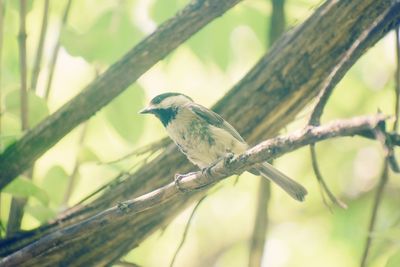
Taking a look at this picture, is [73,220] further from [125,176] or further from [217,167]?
[217,167]

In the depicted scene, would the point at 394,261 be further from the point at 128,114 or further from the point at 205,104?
the point at 205,104

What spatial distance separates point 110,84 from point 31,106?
324 millimetres

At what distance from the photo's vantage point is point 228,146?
1990 mm

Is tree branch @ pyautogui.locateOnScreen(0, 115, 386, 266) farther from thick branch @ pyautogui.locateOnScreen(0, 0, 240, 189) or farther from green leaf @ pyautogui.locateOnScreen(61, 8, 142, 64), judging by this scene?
green leaf @ pyautogui.locateOnScreen(61, 8, 142, 64)

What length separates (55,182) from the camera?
7.00ft

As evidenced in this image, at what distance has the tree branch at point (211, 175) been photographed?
1090 millimetres

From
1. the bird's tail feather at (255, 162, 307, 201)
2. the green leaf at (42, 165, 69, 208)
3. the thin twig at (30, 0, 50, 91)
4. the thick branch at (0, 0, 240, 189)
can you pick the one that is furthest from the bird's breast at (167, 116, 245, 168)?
the thin twig at (30, 0, 50, 91)

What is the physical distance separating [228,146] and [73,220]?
1.97 feet

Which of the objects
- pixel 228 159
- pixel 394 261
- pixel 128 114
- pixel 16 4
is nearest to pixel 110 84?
pixel 128 114

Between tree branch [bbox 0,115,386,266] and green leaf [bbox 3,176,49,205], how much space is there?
0.74 ft

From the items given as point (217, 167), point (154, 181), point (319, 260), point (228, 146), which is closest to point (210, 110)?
point (228, 146)

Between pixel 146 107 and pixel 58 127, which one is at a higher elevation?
pixel 58 127

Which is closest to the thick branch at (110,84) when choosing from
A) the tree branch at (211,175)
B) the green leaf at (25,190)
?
the green leaf at (25,190)

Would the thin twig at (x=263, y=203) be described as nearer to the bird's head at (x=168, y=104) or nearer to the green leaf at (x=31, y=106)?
the bird's head at (x=168, y=104)
